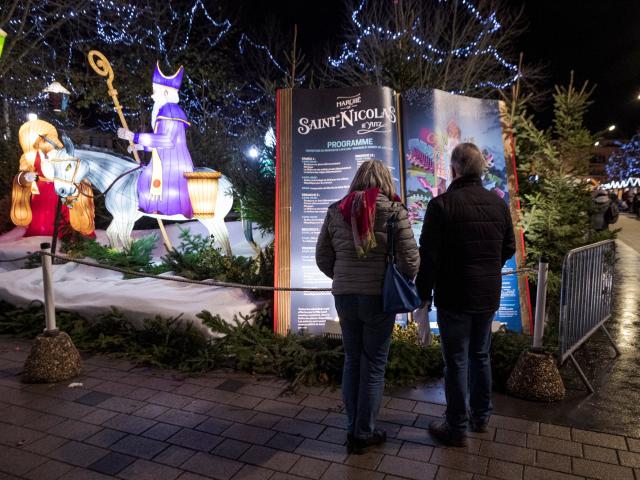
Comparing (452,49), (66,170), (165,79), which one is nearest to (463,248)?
(165,79)

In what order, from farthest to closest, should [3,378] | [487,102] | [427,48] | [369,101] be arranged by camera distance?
[427,48] < [487,102] < [369,101] < [3,378]

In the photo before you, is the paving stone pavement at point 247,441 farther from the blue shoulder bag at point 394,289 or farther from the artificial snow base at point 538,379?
the blue shoulder bag at point 394,289

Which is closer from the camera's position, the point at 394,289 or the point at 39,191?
the point at 394,289

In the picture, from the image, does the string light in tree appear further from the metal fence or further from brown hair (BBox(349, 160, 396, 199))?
brown hair (BBox(349, 160, 396, 199))

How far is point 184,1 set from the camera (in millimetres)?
19062

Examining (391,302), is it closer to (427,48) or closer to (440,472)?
(440,472)

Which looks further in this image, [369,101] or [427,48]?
[427,48]

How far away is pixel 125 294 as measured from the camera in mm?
6098

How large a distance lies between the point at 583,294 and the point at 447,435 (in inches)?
89.2

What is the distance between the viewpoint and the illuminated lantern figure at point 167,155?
733 centimetres

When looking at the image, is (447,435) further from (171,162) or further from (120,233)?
(120,233)

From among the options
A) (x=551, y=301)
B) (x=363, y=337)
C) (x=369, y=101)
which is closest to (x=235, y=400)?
(x=363, y=337)

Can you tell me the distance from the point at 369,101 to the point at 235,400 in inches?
130

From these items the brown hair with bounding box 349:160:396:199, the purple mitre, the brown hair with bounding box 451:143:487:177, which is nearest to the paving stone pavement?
the brown hair with bounding box 349:160:396:199
